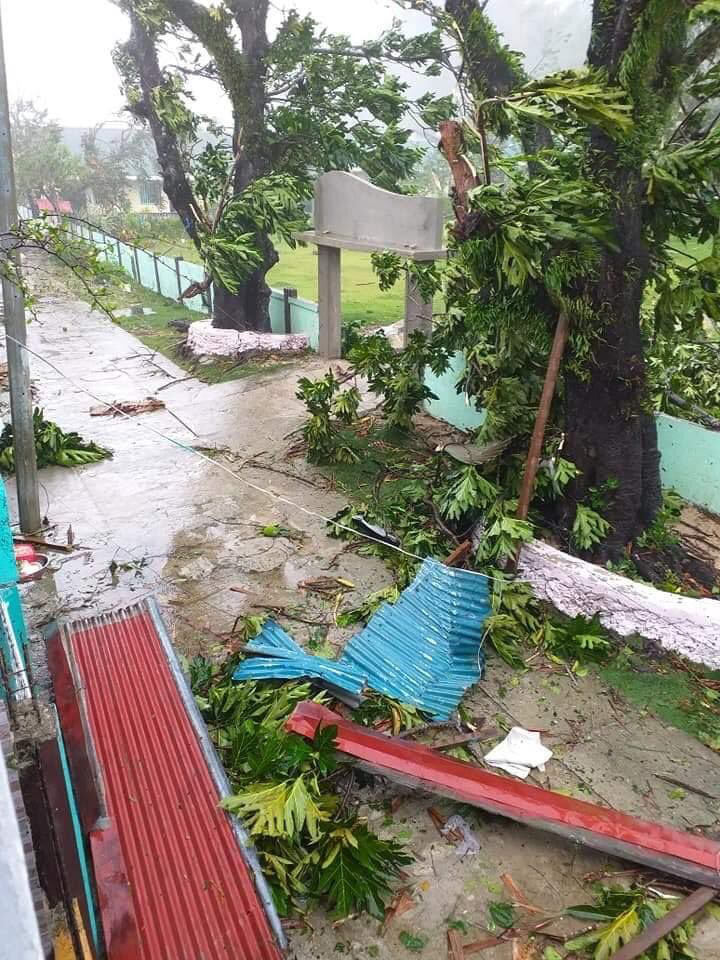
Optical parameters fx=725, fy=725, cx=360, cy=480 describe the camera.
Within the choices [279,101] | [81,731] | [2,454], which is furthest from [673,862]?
[279,101]

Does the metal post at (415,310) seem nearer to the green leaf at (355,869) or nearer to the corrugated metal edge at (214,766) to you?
the corrugated metal edge at (214,766)

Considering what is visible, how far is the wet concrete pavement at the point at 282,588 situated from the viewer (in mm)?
4113

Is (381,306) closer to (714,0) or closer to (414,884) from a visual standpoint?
(714,0)

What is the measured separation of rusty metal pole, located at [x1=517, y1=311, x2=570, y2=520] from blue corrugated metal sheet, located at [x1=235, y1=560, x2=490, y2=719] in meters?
0.86

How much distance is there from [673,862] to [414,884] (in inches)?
57.4

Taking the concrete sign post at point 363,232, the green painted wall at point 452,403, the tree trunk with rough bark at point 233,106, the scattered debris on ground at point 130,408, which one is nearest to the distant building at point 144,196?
the tree trunk with rough bark at point 233,106

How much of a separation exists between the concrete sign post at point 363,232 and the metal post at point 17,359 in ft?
19.1

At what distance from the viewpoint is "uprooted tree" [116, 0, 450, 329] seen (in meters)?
13.8

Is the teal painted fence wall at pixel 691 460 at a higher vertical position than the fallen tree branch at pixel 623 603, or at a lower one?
higher

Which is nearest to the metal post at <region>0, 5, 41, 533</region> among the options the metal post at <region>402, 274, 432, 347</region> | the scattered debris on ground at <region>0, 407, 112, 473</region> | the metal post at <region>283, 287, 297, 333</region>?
the scattered debris on ground at <region>0, 407, 112, 473</region>

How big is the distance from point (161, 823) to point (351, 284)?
22.4 meters

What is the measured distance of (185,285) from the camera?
70.3ft

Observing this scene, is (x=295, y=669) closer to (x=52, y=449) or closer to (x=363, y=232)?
(x=52, y=449)

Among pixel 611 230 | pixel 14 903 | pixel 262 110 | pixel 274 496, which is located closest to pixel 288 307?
pixel 262 110
